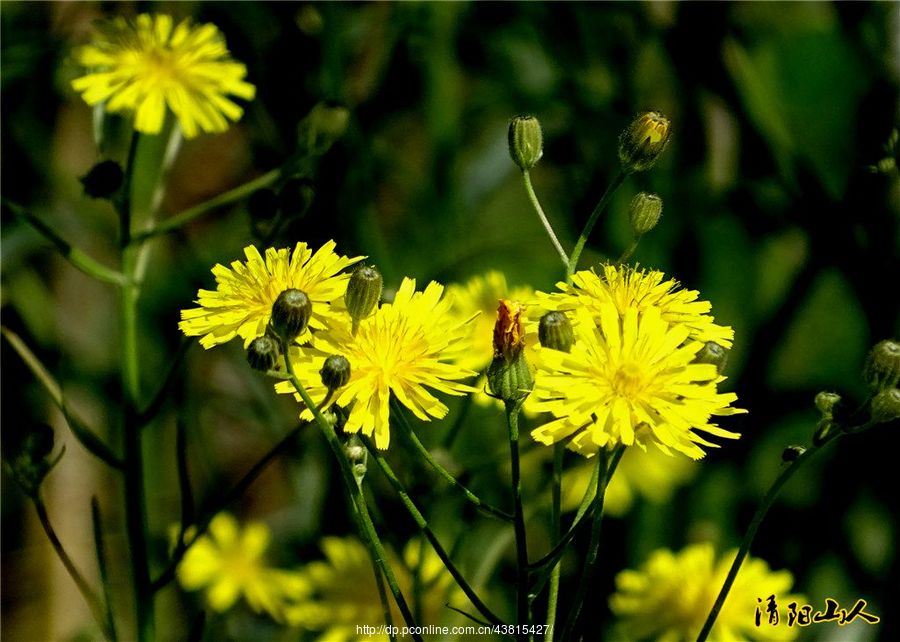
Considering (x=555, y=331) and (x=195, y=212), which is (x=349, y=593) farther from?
(x=555, y=331)

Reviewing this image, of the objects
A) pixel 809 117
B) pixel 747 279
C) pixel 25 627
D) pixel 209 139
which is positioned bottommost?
pixel 25 627

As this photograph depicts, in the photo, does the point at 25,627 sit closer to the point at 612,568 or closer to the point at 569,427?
the point at 612,568

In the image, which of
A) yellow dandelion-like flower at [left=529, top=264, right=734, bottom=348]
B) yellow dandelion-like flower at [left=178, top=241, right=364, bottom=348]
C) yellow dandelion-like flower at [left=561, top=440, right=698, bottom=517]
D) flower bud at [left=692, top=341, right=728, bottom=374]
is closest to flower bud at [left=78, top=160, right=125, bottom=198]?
yellow dandelion-like flower at [left=178, top=241, right=364, bottom=348]

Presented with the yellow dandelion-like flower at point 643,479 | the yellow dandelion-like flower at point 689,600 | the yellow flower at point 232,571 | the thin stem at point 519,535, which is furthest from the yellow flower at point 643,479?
the thin stem at point 519,535

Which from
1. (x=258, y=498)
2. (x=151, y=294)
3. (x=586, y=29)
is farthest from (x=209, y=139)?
(x=586, y=29)

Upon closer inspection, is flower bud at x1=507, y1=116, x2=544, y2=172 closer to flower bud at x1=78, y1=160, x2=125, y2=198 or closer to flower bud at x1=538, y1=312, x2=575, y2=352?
flower bud at x1=538, y1=312, x2=575, y2=352

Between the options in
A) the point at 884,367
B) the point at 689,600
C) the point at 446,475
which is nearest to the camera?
the point at 446,475

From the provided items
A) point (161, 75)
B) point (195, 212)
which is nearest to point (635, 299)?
point (195, 212)
